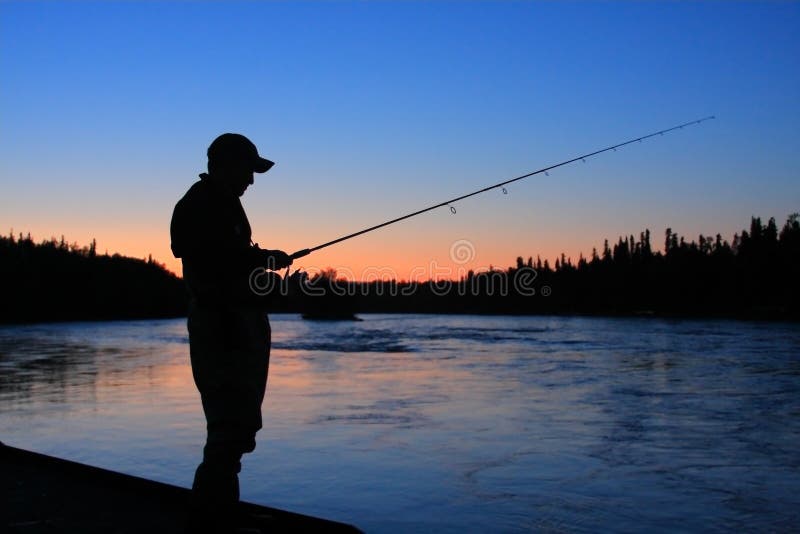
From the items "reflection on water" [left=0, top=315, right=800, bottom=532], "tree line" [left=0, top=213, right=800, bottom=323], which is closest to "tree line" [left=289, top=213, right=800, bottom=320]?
"tree line" [left=0, top=213, right=800, bottom=323]

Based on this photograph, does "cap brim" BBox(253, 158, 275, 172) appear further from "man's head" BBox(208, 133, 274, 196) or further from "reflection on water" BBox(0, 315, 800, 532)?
"reflection on water" BBox(0, 315, 800, 532)

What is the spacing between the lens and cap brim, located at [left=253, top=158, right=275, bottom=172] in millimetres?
3537

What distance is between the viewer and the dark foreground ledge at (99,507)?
3.55 meters

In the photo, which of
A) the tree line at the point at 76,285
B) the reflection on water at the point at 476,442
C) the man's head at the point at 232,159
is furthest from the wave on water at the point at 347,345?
the tree line at the point at 76,285

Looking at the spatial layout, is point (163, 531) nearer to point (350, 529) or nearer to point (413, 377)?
point (350, 529)

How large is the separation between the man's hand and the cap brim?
1.36 feet

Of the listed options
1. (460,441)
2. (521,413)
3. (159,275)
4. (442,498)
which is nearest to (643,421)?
(521,413)

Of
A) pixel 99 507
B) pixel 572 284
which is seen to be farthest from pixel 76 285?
pixel 99 507

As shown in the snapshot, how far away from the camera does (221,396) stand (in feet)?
10.3

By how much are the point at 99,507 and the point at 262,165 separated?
2.00 metres

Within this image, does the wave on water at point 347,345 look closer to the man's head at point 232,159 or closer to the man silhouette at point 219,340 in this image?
the man's head at point 232,159

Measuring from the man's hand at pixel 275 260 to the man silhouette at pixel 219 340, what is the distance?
83 mm

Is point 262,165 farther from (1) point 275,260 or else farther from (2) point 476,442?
(2) point 476,442

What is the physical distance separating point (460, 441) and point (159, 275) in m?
143
